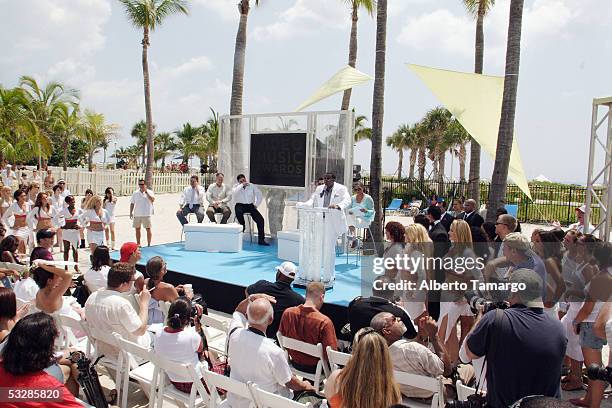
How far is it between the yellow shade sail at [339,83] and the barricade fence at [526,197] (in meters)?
9.87

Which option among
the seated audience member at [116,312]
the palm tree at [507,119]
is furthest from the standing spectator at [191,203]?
the seated audience member at [116,312]

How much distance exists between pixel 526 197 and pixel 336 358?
23199 mm

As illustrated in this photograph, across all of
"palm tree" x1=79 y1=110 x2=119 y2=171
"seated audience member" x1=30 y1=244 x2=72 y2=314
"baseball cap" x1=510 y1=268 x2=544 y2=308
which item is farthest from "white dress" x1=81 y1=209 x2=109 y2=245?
"palm tree" x1=79 y1=110 x2=119 y2=171

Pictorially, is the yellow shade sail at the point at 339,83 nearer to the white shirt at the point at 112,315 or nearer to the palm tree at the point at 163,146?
the white shirt at the point at 112,315

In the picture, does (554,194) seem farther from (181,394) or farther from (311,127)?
(181,394)

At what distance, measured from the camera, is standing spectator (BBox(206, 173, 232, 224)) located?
12.4 m

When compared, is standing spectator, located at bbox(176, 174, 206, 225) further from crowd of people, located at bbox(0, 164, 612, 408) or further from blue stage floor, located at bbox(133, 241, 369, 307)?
crowd of people, located at bbox(0, 164, 612, 408)

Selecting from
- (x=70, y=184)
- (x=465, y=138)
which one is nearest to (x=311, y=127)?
(x=70, y=184)

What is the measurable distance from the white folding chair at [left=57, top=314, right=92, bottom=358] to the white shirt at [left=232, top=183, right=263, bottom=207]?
23.4 ft

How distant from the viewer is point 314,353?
12.8 ft

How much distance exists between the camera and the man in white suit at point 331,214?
7.50m

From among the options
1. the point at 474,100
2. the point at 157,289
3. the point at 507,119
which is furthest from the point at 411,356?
the point at 474,100

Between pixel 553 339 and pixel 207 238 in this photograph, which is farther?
pixel 207 238

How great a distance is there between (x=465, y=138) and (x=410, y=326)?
4104 cm
